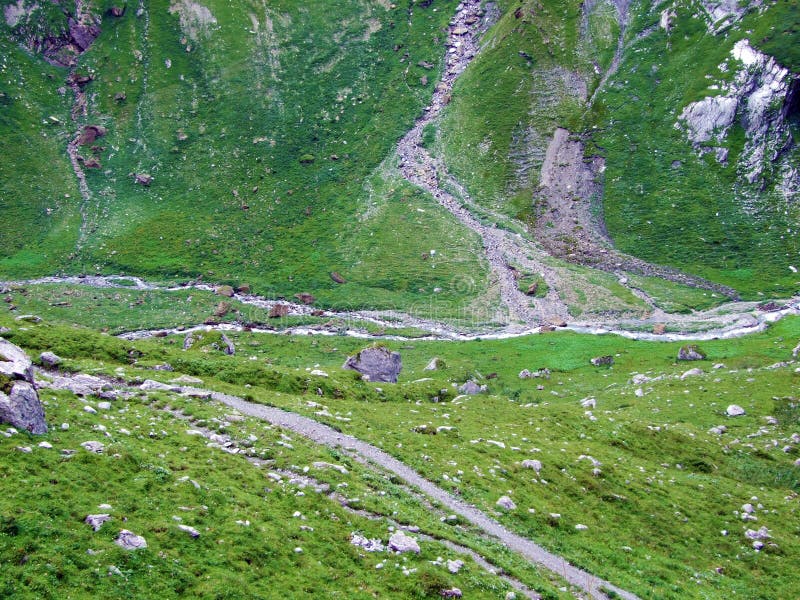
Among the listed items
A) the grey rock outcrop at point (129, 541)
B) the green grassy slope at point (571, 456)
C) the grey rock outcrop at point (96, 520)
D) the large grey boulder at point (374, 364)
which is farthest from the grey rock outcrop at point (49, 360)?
the large grey boulder at point (374, 364)

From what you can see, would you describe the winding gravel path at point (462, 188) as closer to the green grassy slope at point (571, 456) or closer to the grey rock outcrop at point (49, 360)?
the green grassy slope at point (571, 456)

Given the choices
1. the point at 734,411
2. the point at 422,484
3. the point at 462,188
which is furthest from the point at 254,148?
the point at 422,484

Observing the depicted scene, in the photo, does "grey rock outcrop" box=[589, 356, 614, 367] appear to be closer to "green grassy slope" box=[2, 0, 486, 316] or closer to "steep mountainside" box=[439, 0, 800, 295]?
"green grassy slope" box=[2, 0, 486, 316]

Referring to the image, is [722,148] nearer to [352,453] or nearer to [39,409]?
Result: [352,453]

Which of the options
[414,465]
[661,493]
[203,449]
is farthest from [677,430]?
[203,449]

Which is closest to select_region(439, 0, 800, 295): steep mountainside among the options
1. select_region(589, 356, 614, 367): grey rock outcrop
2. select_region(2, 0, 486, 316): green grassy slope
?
select_region(2, 0, 486, 316): green grassy slope

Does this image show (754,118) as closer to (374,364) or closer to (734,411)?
(734,411)
